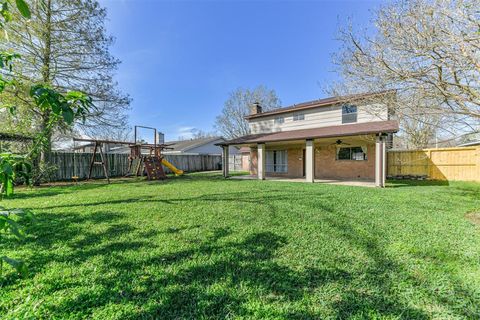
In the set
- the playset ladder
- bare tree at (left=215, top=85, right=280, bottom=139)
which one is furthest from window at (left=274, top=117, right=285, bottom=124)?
bare tree at (left=215, top=85, right=280, bottom=139)

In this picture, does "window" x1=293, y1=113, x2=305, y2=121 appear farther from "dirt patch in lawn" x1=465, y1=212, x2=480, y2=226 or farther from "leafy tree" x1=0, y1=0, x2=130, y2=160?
"leafy tree" x1=0, y1=0, x2=130, y2=160

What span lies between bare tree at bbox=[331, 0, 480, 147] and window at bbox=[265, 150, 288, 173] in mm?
10035

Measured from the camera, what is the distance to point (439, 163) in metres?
12.2

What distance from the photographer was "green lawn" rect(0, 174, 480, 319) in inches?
84.8

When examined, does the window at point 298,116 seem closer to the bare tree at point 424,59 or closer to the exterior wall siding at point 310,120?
the exterior wall siding at point 310,120

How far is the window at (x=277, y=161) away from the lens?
16391 mm

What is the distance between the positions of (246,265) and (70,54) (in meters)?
14.6

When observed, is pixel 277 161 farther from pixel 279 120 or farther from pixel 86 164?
pixel 86 164

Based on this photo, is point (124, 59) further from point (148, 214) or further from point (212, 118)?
point (212, 118)

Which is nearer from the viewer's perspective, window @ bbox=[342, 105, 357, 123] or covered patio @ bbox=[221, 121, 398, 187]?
covered patio @ bbox=[221, 121, 398, 187]

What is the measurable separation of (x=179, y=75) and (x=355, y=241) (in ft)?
54.9

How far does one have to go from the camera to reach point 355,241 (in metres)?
3.71

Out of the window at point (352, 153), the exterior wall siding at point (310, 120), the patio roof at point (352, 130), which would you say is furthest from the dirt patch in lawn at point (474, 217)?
the window at point (352, 153)

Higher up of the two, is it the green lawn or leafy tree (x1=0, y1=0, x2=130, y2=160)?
leafy tree (x1=0, y1=0, x2=130, y2=160)
